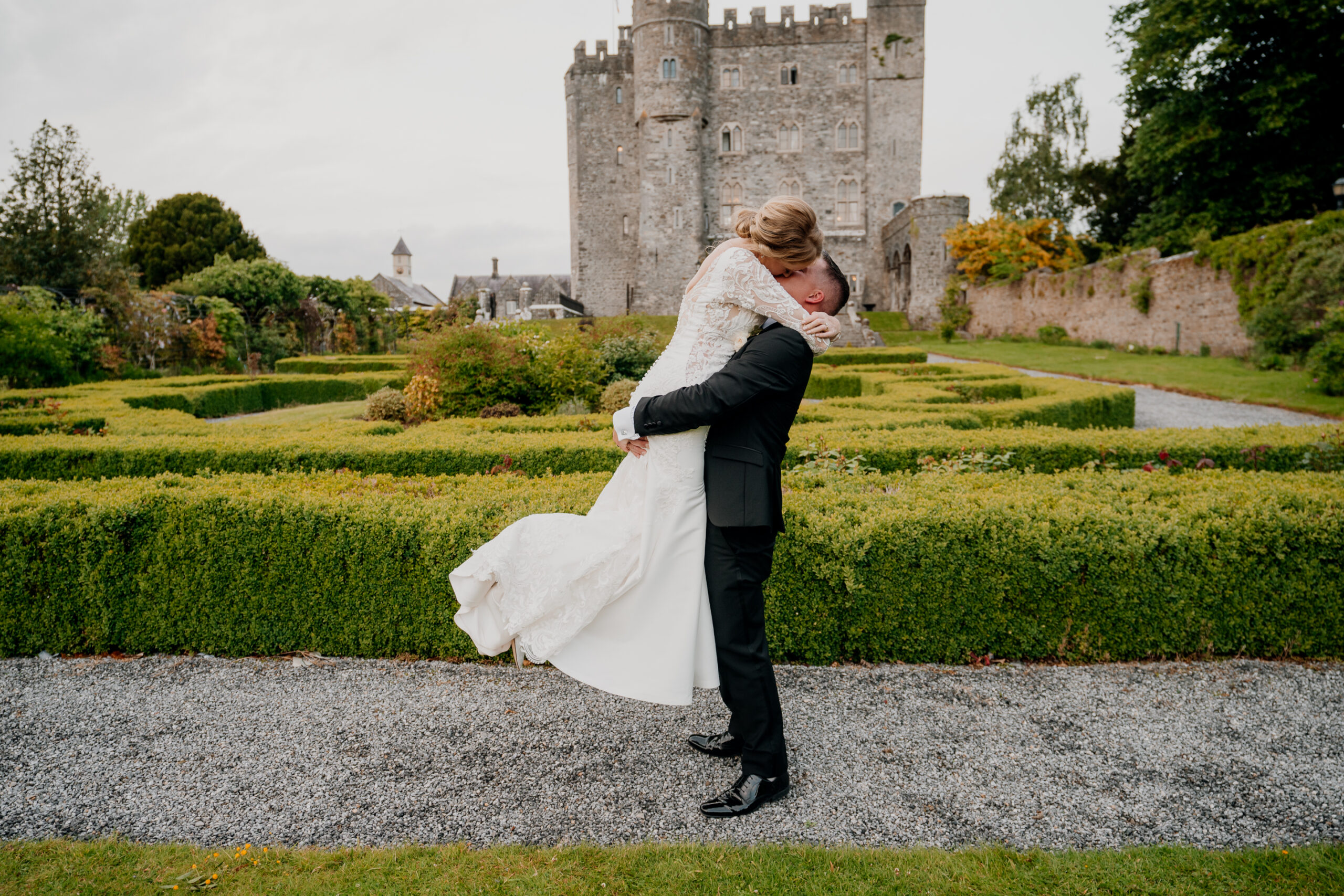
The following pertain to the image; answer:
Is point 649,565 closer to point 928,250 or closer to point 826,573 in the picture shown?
point 826,573

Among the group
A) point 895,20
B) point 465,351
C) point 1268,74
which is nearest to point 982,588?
point 465,351

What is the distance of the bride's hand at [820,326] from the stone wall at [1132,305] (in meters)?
20.6

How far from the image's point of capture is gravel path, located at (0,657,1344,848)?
270 centimetres

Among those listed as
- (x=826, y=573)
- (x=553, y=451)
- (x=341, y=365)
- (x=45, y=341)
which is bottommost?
(x=826, y=573)

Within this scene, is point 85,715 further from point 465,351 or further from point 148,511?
point 465,351

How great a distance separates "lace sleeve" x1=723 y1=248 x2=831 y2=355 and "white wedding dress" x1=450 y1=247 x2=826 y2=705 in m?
0.07

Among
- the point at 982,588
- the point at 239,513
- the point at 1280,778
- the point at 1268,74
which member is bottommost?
the point at 1280,778

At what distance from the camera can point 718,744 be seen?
10.3ft

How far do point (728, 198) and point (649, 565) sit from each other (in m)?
42.3

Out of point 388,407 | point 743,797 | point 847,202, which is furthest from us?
point 847,202

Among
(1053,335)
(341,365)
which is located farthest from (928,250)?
(341,365)

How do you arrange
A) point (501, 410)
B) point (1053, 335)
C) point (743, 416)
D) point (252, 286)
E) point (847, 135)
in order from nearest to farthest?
1. point (743, 416)
2. point (501, 410)
3. point (1053, 335)
4. point (252, 286)
5. point (847, 135)

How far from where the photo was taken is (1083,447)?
6.34m

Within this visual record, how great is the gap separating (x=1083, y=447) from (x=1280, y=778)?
379 centimetres
